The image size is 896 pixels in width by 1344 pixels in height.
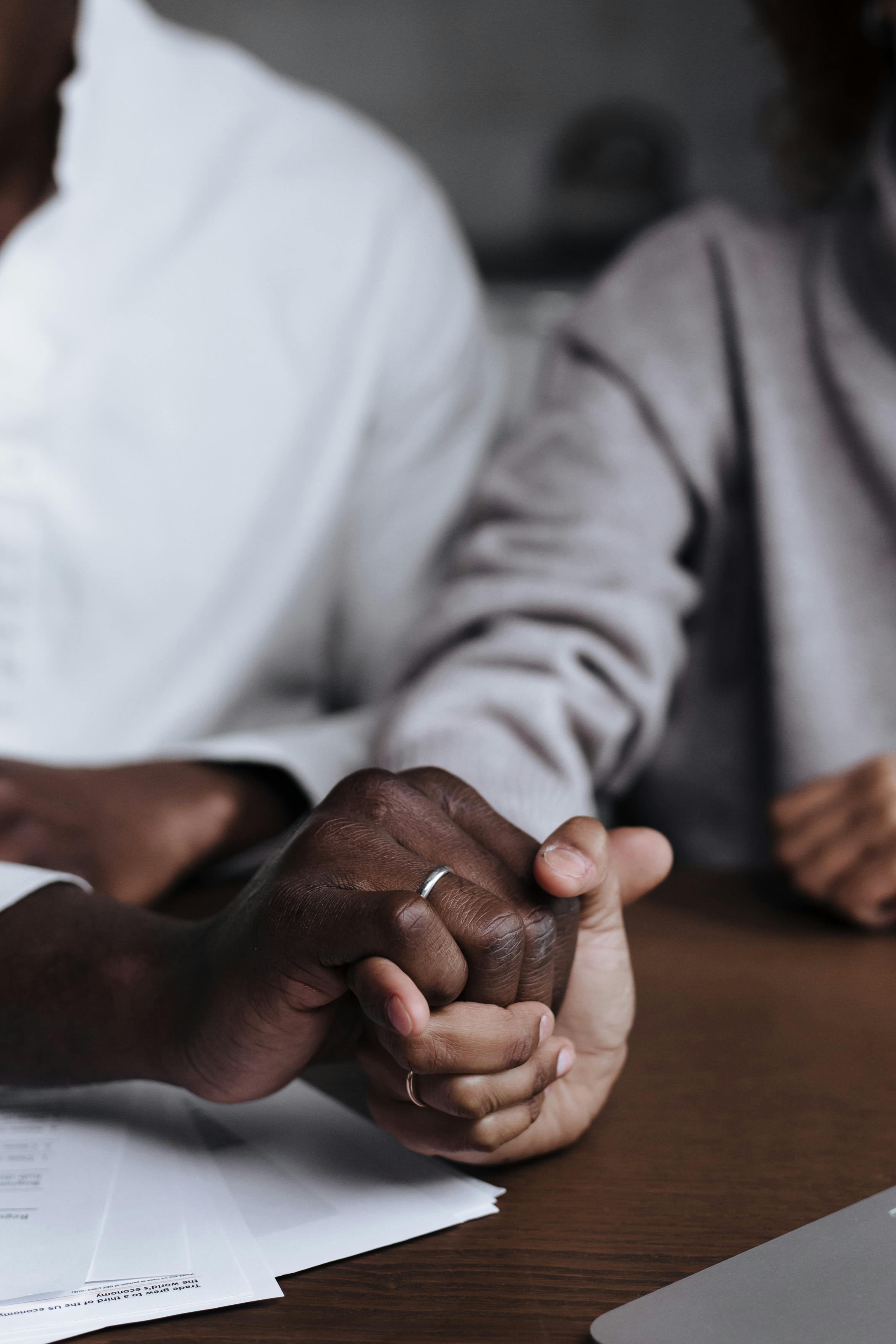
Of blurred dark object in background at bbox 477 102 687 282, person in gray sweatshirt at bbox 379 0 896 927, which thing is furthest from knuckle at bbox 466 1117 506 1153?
blurred dark object in background at bbox 477 102 687 282

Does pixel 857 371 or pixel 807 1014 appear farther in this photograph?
pixel 857 371

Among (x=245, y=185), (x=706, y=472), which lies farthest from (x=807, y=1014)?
(x=245, y=185)

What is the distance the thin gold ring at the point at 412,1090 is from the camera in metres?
0.27

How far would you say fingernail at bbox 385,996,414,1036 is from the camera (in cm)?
25

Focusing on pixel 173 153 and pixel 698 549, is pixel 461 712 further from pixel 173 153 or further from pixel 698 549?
pixel 173 153

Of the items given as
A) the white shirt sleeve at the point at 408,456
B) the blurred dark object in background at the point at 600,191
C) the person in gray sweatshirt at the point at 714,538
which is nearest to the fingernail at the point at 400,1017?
the person in gray sweatshirt at the point at 714,538

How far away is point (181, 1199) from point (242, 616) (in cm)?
48

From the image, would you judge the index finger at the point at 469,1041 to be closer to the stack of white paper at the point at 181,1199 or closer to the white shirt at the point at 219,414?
the stack of white paper at the point at 181,1199

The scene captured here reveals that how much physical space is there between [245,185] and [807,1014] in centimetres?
61

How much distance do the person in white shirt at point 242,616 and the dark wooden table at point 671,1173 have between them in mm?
22

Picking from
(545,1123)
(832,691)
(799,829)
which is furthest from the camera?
(832,691)

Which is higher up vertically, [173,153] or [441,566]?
[173,153]

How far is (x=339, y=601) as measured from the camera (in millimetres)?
792

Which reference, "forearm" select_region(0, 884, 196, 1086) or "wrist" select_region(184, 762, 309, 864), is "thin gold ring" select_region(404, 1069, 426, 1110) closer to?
"forearm" select_region(0, 884, 196, 1086)
